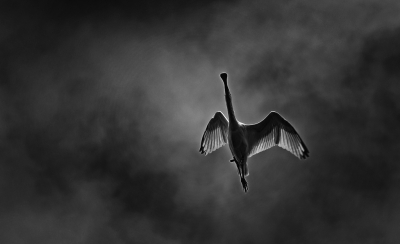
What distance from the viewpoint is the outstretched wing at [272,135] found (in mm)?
20578

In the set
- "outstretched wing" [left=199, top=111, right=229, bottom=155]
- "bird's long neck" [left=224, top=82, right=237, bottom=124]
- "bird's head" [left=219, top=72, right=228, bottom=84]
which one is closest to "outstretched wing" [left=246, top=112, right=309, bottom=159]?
"outstretched wing" [left=199, top=111, right=229, bottom=155]

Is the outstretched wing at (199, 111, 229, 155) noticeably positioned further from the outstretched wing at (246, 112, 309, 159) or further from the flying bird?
the outstretched wing at (246, 112, 309, 159)

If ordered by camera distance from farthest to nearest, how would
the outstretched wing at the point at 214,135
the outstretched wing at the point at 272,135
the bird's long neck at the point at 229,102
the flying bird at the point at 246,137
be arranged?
1. the outstretched wing at the point at 214,135
2. the outstretched wing at the point at 272,135
3. the flying bird at the point at 246,137
4. the bird's long neck at the point at 229,102

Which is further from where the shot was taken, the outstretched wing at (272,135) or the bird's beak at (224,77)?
the outstretched wing at (272,135)

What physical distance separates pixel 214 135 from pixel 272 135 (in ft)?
12.6

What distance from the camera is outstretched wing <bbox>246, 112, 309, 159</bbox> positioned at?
20578 millimetres

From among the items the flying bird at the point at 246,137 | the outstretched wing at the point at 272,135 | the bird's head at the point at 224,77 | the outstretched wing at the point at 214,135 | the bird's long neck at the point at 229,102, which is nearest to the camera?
the bird's head at the point at 224,77

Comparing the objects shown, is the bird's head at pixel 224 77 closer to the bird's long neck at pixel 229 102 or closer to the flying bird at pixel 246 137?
the flying bird at pixel 246 137

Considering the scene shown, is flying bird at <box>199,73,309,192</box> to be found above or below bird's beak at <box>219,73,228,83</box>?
Answer: below

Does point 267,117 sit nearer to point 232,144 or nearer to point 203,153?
point 232,144

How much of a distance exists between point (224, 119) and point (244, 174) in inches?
163

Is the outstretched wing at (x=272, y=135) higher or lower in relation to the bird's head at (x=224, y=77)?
lower

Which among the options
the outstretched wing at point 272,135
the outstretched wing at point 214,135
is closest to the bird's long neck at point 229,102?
the outstretched wing at point 272,135

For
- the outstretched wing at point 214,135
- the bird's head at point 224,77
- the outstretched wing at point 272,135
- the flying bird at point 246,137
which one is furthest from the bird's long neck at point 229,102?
the outstretched wing at point 214,135
